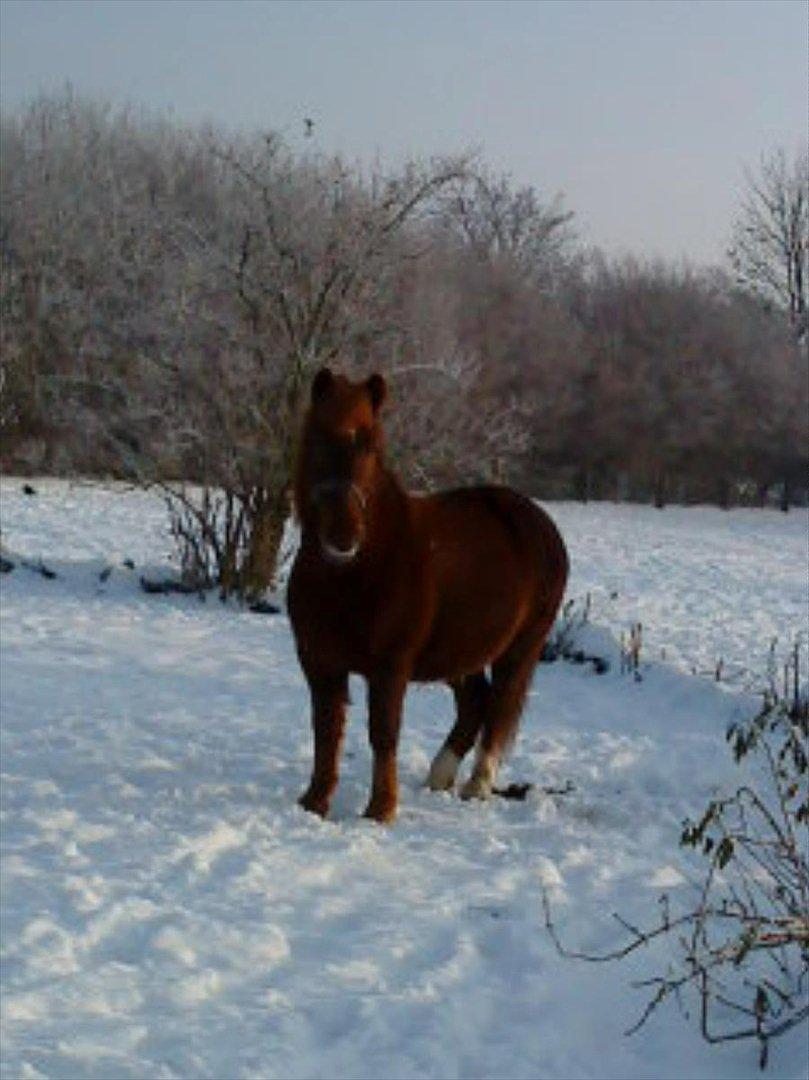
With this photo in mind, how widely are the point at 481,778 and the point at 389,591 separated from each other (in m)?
1.14

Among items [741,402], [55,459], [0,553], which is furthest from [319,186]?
[741,402]

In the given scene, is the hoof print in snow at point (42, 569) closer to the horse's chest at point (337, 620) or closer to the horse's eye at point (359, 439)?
the horse's chest at point (337, 620)

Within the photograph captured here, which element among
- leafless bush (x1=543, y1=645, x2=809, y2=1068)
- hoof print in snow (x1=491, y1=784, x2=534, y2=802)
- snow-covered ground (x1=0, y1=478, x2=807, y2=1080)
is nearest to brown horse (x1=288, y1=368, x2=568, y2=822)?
hoof print in snow (x1=491, y1=784, x2=534, y2=802)

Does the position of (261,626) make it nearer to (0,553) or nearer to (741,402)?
(0,553)

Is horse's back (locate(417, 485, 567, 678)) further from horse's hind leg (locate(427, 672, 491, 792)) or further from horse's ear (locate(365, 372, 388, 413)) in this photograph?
horse's ear (locate(365, 372, 388, 413))

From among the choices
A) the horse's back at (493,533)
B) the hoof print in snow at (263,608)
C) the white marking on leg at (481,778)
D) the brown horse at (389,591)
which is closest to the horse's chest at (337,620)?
the brown horse at (389,591)

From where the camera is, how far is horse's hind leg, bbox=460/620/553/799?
630 centimetres

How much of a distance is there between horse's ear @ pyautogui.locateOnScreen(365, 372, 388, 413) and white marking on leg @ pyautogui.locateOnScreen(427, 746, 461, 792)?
1.72 metres

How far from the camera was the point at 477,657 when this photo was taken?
19.8 feet

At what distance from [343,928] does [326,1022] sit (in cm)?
73

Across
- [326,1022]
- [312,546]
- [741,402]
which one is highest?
[741,402]

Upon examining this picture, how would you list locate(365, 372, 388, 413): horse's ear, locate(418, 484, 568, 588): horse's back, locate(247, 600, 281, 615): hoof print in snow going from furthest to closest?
locate(247, 600, 281, 615): hoof print in snow → locate(418, 484, 568, 588): horse's back → locate(365, 372, 388, 413): horse's ear

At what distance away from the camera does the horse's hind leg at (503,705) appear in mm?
6305

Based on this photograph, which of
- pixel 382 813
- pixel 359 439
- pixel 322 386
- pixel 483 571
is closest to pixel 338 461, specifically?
pixel 359 439
